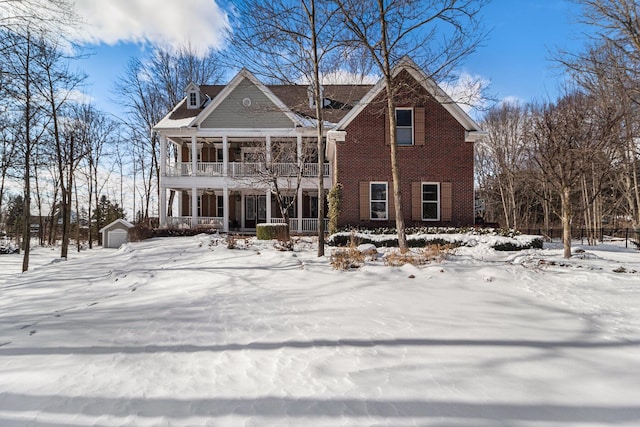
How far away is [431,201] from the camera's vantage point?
1591cm

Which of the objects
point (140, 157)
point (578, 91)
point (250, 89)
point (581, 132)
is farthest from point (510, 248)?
point (140, 157)

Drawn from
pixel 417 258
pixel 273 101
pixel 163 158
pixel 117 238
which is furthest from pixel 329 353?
pixel 163 158

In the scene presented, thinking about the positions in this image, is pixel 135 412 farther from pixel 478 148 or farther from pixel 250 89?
pixel 478 148

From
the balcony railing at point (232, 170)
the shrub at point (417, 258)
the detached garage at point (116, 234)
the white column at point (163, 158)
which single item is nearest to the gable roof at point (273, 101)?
the white column at point (163, 158)

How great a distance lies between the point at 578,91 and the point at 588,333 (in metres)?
15.6

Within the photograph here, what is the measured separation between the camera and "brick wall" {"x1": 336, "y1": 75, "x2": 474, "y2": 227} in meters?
15.8

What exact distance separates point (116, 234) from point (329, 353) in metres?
19.7

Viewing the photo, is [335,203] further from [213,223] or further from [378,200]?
[213,223]

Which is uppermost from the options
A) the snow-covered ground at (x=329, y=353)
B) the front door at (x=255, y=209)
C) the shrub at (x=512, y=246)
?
the front door at (x=255, y=209)

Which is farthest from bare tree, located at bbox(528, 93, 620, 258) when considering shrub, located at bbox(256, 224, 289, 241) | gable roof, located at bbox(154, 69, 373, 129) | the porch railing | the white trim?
the white trim

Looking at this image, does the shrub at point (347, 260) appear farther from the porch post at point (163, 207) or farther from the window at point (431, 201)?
the porch post at point (163, 207)

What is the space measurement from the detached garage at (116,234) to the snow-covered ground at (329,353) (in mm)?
13483

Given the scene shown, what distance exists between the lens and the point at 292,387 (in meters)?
2.99

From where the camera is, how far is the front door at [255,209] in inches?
954
